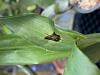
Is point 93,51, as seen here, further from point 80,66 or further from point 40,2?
point 40,2

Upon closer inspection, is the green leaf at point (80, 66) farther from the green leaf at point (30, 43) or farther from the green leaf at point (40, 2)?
the green leaf at point (40, 2)

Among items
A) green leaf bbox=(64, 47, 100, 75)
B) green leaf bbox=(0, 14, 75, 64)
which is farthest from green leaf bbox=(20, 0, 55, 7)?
green leaf bbox=(64, 47, 100, 75)

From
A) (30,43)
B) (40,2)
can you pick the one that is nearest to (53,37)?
(30,43)

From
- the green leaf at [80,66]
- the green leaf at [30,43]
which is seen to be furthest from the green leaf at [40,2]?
the green leaf at [80,66]

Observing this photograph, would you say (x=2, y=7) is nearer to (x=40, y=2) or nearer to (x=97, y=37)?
(x=40, y=2)

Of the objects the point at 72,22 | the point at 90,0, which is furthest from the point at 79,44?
the point at 72,22
